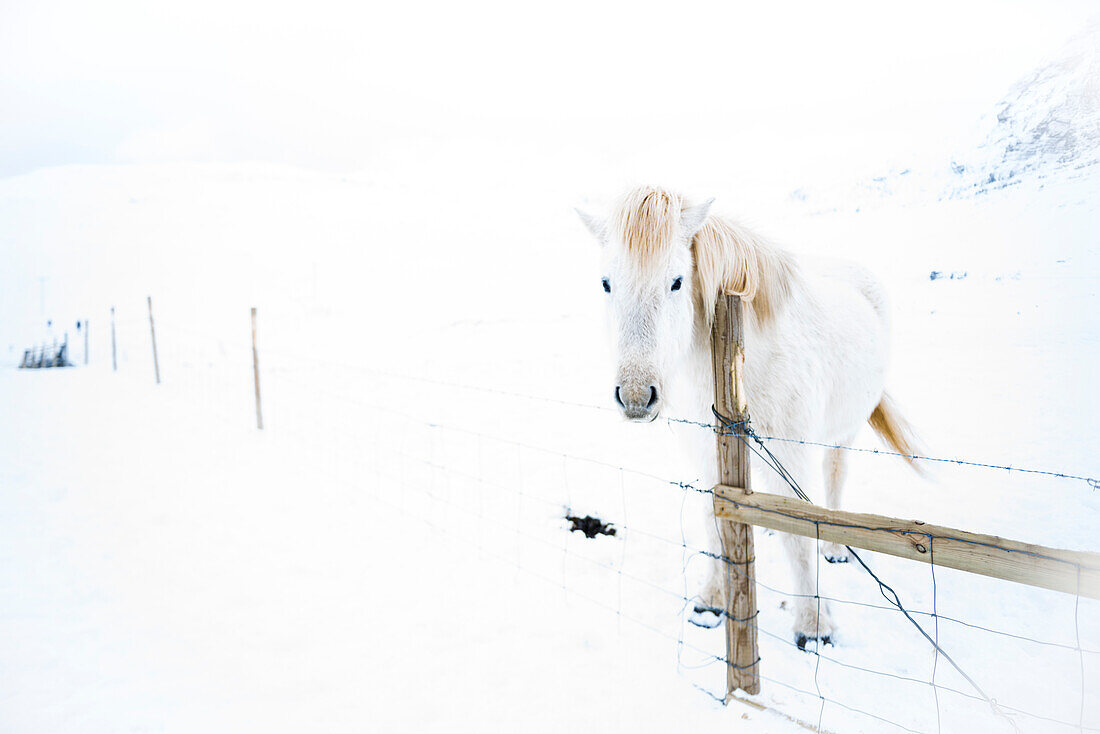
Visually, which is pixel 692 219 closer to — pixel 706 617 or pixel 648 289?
pixel 648 289

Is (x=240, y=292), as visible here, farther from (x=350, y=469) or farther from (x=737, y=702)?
(x=737, y=702)

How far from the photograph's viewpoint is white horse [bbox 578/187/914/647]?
6.75 feet

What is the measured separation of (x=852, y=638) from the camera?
8.29 feet

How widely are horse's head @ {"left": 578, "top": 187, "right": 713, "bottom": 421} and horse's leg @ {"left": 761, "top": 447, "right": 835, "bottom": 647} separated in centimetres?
80

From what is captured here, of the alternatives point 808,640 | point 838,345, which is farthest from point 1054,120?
point 808,640

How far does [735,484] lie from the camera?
2027mm

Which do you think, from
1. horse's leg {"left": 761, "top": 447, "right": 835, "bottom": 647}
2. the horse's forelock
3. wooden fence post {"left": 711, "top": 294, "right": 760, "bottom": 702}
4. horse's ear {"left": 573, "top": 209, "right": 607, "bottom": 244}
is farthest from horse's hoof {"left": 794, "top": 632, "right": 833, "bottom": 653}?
horse's ear {"left": 573, "top": 209, "right": 607, "bottom": 244}

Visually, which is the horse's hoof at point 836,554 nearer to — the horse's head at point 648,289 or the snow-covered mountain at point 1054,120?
the horse's head at point 648,289

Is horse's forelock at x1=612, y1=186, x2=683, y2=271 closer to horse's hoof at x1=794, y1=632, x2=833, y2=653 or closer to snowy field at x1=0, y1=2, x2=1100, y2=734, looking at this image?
snowy field at x1=0, y1=2, x2=1100, y2=734

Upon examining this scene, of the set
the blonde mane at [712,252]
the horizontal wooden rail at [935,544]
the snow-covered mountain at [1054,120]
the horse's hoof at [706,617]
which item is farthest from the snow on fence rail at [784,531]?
the snow-covered mountain at [1054,120]

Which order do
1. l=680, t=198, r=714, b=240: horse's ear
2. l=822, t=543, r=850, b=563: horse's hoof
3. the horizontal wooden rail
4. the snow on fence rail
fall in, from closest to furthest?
the horizontal wooden rail
the snow on fence rail
l=680, t=198, r=714, b=240: horse's ear
l=822, t=543, r=850, b=563: horse's hoof

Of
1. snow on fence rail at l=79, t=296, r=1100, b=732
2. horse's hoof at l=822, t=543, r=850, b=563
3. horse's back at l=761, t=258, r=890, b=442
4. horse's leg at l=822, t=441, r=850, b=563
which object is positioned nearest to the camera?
snow on fence rail at l=79, t=296, r=1100, b=732

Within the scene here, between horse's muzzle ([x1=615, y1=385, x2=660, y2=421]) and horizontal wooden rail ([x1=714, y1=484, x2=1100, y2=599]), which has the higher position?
horse's muzzle ([x1=615, y1=385, x2=660, y2=421])

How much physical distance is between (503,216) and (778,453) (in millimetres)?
26674
